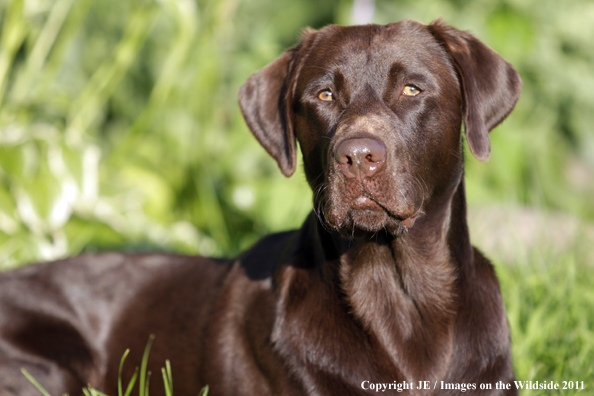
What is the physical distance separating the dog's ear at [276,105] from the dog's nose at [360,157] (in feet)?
1.66

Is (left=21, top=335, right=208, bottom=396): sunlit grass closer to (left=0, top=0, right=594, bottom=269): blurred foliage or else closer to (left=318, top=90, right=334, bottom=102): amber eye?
(left=318, top=90, right=334, bottom=102): amber eye

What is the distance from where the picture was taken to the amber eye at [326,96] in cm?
259

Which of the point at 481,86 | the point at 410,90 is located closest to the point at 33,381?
the point at 410,90

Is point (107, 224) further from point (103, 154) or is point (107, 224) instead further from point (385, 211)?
point (385, 211)

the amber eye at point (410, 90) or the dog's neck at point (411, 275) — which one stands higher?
the amber eye at point (410, 90)

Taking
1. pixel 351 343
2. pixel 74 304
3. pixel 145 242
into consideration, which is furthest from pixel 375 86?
pixel 145 242

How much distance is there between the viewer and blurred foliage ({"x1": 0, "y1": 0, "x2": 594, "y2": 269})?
464 centimetres

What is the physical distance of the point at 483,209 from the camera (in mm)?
5211

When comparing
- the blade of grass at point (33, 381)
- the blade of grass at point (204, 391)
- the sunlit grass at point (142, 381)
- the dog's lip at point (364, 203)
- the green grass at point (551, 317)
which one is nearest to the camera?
the dog's lip at point (364, 203)

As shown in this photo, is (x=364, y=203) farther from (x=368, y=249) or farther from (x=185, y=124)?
(x=185, y=124)

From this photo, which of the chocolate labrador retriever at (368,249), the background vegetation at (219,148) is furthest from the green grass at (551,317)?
the chocolate labrador retriever at (368,249)

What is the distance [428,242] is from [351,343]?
51cm

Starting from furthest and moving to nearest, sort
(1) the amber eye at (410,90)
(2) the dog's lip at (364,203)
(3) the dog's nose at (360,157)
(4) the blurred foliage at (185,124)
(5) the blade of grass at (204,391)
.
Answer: (4) the blurred foliage at (185,124) → (5) the blade of grass at (204,391) → (1) the amber eye at (410,90) → (2) the dog's lip at (364,203) → (3) the dog's nose at (360,157)

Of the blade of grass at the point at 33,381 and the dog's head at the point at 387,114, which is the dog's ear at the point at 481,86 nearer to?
the dog's head at the point at 387,114
